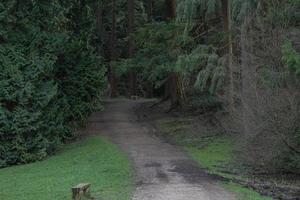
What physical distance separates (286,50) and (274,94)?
7.38ft

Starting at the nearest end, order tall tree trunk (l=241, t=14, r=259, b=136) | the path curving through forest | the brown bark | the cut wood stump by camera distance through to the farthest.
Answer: the cut wood stump → the path curving through forest → tall tree trunk (l=241, t=14, r=259, b=136) → the brown bark

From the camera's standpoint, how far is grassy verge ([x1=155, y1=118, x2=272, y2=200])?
1447cm

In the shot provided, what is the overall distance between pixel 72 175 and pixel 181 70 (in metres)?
7.77

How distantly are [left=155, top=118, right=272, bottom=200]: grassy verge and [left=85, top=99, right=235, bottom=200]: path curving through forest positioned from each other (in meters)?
0.39

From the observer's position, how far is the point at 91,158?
67.5 feet

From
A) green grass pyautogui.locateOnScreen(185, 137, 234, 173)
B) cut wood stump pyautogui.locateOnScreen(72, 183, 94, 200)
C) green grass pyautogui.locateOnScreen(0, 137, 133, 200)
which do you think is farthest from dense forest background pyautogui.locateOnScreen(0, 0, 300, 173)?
cut wood stump pyautogui.locateOnScreen(72, 183, 94, 200)

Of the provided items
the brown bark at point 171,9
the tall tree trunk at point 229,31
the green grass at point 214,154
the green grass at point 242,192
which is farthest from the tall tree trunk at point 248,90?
the brown bark at point 171,9

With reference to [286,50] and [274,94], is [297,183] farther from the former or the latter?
[286,50]

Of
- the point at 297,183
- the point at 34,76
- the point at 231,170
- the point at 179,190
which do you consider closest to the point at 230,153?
the point at 231,170

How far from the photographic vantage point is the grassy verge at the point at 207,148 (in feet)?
47.5

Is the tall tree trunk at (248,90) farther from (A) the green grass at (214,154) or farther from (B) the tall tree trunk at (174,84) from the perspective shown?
(B) the tall tree trunk at (174,84)

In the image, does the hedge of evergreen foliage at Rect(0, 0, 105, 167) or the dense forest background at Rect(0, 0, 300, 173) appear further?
the hedge of evergreen foliage at Rect(0, 0, 105, 167)

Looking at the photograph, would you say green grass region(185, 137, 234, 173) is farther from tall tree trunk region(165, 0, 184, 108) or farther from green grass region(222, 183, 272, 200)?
tall tree trunk region(165, 0, 184, 108)

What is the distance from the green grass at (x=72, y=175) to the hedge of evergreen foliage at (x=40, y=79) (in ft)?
3.62
